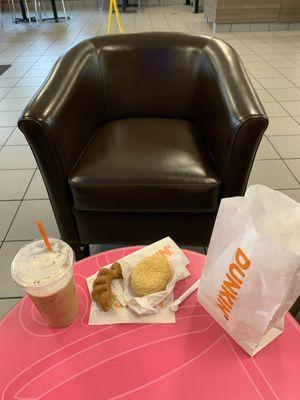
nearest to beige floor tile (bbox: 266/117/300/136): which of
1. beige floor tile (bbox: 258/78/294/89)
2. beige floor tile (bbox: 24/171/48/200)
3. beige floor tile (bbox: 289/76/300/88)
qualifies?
beige floor tile (bbox: 258/78/294/89)

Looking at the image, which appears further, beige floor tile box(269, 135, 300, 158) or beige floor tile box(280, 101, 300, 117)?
beige floor tile box(280, 101, 300, 117)

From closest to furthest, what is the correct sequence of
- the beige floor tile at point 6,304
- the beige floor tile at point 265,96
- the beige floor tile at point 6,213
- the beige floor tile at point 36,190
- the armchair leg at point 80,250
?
the beige floor tile at point 6,304 → the armchair leg at point 80,250 → the beige floor tile at point 6,213 → the beige floor tile at point 36,190 → the beige floor tile at point 265,96

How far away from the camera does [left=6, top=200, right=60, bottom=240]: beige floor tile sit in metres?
1.66

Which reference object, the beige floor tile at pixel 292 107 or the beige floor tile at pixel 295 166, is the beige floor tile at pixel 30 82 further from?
the beige floor tile at pixel 295 166

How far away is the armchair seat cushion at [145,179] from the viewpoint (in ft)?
3.88

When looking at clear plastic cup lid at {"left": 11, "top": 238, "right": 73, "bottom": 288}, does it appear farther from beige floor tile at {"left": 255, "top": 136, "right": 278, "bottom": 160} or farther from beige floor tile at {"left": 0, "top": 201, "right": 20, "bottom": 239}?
beige floor tile at {"left": 255, "top": 136, "right": 278, "bottom": 160}

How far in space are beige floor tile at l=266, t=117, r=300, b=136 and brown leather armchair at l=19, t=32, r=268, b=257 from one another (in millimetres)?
1185

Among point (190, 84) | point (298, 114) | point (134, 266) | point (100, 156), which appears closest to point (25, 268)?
point (134, 266)

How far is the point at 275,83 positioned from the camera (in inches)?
133

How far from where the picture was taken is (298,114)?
109 inches

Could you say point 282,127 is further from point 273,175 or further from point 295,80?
point 295,80

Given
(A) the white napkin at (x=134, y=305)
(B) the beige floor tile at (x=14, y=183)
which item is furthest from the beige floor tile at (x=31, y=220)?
(A) the white napkin at (x=134, y=305)

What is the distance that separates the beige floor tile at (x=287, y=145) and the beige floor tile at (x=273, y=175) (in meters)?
0.13

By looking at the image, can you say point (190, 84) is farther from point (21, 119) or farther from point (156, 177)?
point (21, 119)
